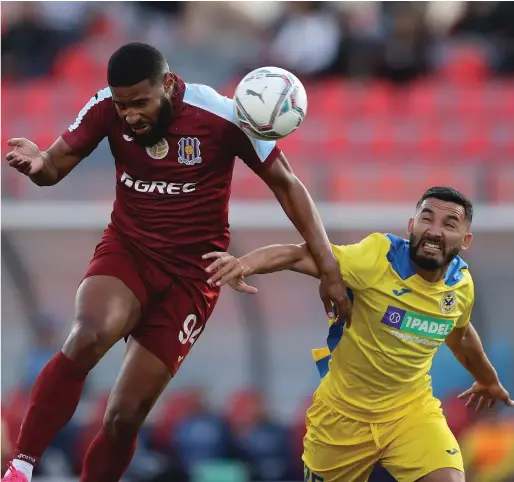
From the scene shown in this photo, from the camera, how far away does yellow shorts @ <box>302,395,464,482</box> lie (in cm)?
619

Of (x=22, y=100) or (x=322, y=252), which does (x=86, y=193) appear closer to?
(x=22, y=100)

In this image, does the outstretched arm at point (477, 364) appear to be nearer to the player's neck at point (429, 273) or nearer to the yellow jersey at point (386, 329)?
the yellow jersey at point (386, 329)

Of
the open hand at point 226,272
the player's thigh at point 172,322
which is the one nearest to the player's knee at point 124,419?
the player's thigh at point 172,322

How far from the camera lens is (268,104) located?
5668 millimetres

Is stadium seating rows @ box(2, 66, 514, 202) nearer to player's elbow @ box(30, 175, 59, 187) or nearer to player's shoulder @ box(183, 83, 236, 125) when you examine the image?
player's shoulder @ box(183, 83, 236, 125)

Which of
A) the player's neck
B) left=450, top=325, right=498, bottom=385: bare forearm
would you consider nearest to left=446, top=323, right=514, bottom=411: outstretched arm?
left=450, top=325, right=498, bottom=385: bare forearm

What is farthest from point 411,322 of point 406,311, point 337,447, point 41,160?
point 41,160

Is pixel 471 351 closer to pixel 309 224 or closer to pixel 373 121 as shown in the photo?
pixel 309 224

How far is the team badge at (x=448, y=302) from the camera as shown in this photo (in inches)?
247

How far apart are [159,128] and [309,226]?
0.86 m

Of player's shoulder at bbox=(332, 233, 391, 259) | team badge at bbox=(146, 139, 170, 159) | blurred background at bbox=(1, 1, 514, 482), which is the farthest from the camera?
blurred background at bbox=(1, 1, 514, 482)

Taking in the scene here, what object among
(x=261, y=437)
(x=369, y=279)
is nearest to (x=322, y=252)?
(x=369, y=279)

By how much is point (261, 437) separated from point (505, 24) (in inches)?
198

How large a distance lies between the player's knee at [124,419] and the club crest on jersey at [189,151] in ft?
3.95
